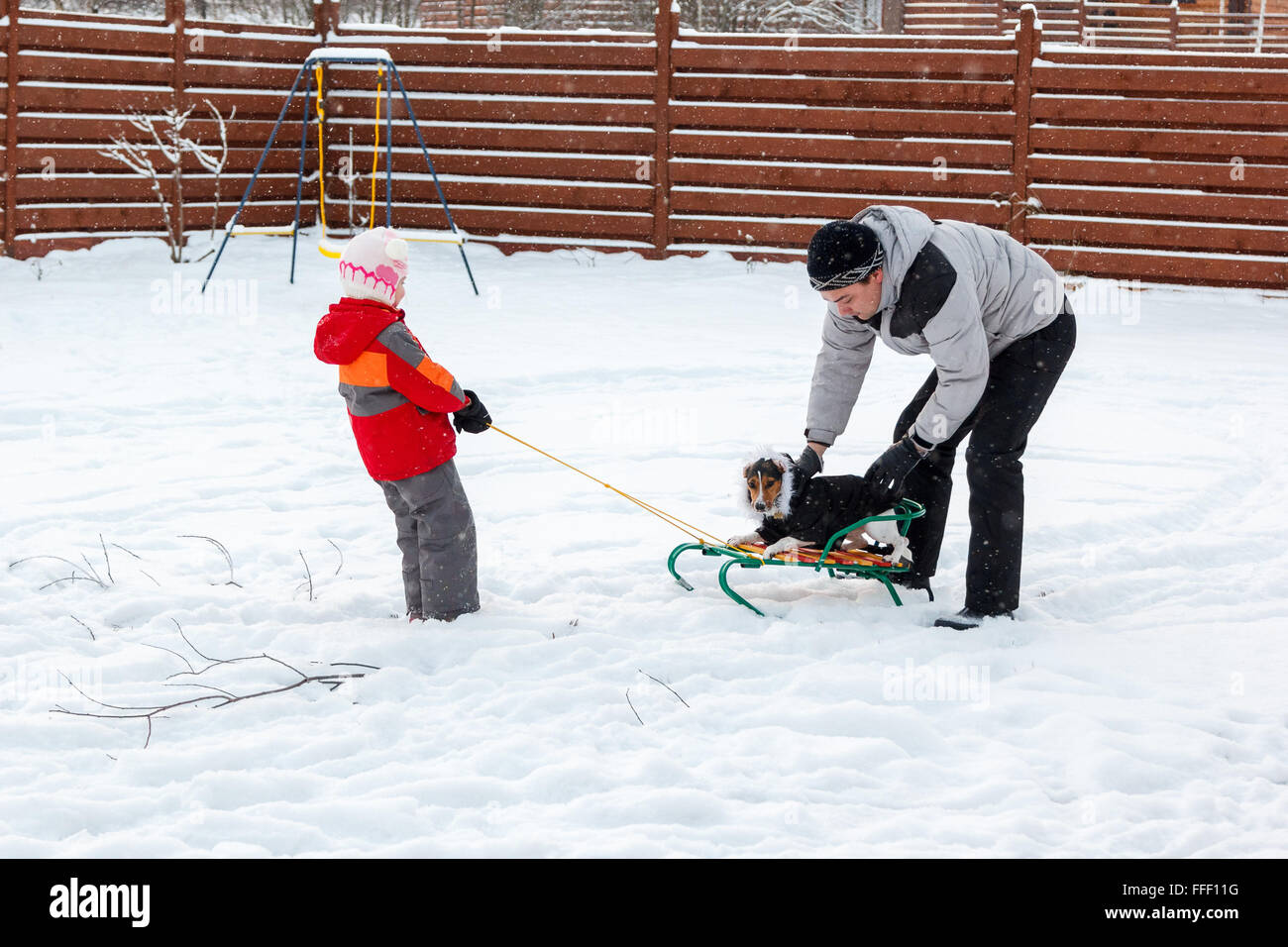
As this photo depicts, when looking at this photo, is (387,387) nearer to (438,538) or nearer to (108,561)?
(438,538)

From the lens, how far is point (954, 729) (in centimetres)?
331

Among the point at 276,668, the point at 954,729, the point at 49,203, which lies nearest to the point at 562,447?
the point at 276,668

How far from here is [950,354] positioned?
3.75m

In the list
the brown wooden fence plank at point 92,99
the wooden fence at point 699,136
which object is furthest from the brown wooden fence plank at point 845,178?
the brown wooden fence plank at point 92,99

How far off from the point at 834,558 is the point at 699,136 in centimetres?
807

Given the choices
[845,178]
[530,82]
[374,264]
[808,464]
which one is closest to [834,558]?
[808,464]

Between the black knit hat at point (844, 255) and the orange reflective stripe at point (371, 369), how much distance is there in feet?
4.45

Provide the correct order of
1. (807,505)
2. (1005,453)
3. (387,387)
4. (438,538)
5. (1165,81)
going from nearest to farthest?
(387,387) → (438,538) → (1005,453) → (807,505) → (1165,81)

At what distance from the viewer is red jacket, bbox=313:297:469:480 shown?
3.74 metres

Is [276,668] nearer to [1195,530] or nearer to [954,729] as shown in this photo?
[954,729]

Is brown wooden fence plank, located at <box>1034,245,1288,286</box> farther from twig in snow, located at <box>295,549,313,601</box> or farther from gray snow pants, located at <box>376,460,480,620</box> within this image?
gray snow pants, located at <box>376,460,480,620</box>

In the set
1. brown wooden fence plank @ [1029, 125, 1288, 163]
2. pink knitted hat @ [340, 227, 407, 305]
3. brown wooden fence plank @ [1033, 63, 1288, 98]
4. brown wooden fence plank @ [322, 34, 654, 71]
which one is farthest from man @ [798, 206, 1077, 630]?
brown wooden fence plank @ [322, 34, 654, 71]

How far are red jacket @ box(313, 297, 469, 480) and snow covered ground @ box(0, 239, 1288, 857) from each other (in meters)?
0.59

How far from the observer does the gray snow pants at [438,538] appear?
3.89m
